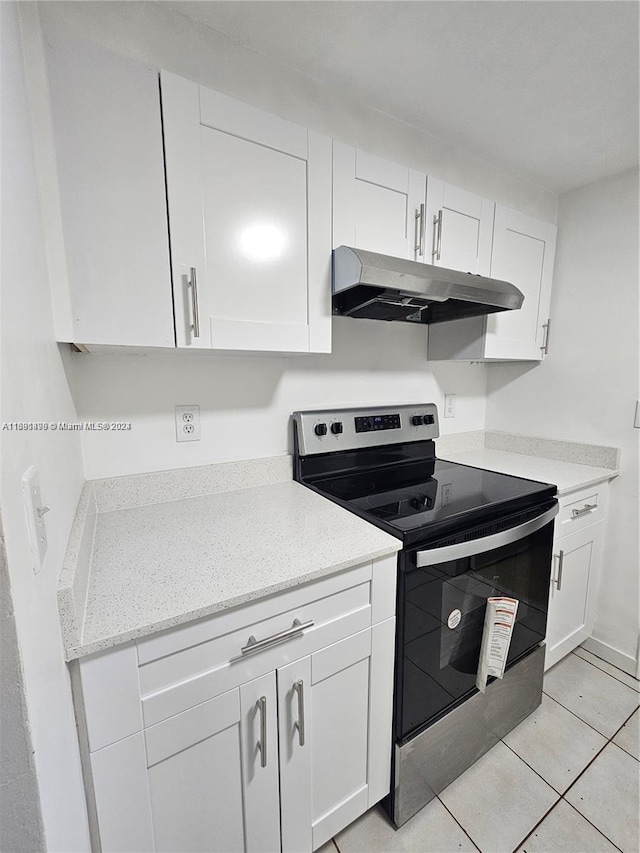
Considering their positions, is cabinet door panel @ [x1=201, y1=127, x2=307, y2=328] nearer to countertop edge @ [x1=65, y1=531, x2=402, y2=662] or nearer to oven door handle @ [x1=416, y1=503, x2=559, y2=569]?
countertop edge @ [x1=65, y1=531, x2=402, y2=662]

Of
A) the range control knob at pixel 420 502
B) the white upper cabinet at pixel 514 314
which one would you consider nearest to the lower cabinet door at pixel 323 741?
the range control knob at pixel 420 502

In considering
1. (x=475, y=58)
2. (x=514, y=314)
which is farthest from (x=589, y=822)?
(x=475, y=58)

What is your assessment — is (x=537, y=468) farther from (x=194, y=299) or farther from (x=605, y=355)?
(x=194, y=299)

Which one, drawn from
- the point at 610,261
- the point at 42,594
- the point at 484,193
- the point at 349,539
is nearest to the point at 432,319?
the point at 484,193

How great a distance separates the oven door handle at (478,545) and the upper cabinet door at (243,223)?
725 mm

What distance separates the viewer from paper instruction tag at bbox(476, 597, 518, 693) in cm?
123

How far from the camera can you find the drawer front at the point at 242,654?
0.73 m

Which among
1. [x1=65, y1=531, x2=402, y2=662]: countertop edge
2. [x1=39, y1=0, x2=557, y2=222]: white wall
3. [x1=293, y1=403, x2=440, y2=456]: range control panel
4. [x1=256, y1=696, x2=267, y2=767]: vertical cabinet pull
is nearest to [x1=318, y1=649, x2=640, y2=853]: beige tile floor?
[x1=256, y1=696, x2=267, y2=767]: vertical cabinet pull

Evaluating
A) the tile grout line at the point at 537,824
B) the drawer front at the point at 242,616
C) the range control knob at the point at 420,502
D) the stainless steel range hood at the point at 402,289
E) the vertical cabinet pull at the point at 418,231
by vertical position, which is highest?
the vertical cabinet pull at the point at 418,231

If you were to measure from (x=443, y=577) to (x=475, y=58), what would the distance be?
62.6 inches

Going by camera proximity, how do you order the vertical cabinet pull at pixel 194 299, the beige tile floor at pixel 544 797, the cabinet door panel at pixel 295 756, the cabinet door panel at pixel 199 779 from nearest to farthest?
the cabinet door panel at pixel 199 779 < the cabinet door panel at pixel 295 756 < the vertical cabinet pull at pixel 194 299 < the beige tile floor at pixel 544 797

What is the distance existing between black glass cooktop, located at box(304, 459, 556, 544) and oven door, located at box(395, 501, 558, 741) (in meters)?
0.06

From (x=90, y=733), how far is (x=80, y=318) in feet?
2.83

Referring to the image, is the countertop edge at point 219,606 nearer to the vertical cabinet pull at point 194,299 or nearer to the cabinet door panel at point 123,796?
the cabinet door panel at point 123,796
